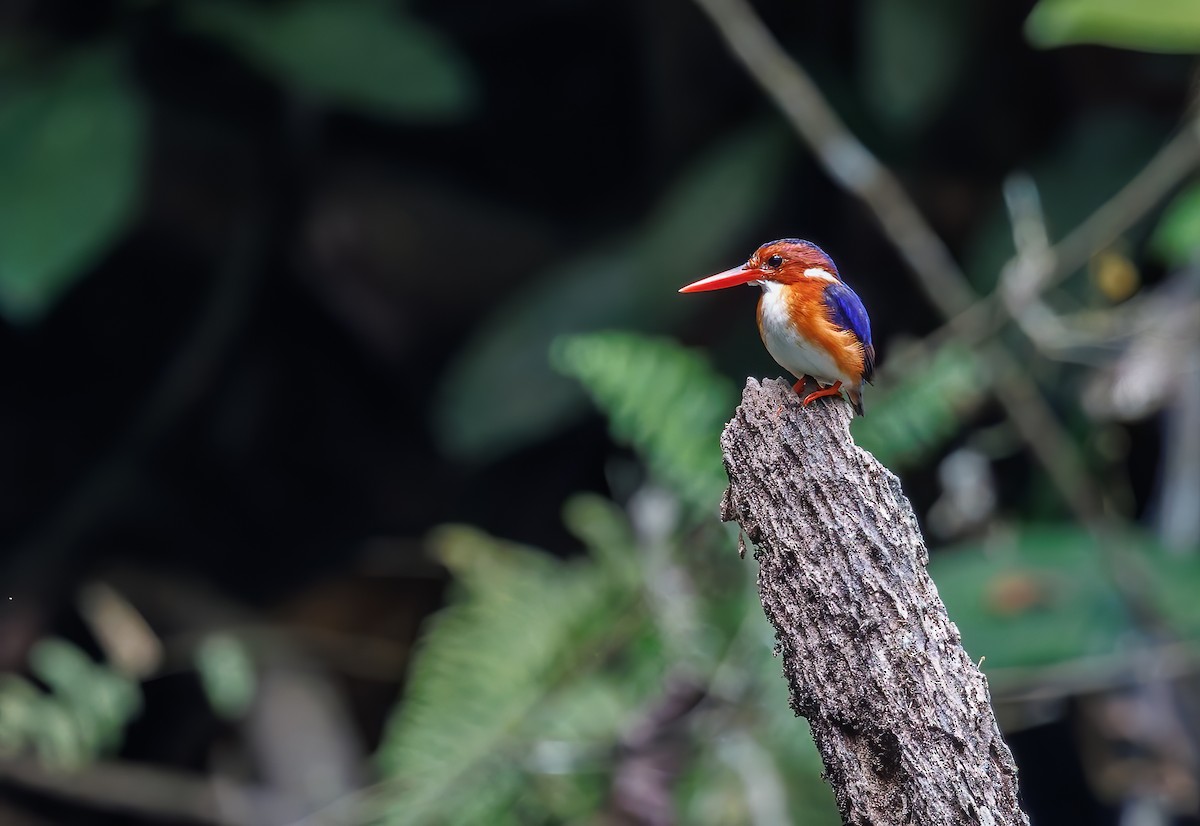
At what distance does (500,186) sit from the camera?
11.0 ft

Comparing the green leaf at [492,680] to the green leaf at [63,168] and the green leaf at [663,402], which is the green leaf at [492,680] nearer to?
the green leaf at [663,402]

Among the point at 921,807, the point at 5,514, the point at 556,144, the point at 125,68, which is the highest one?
the point at 556,144

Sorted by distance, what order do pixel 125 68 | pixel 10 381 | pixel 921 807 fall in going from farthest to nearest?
pixel 10 381 < pixel 125 68 < pixel 921 807

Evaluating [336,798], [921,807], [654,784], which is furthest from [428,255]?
[921,807]

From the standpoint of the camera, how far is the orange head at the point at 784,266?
2.72ft

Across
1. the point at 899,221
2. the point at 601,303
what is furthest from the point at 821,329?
the point at 601,303

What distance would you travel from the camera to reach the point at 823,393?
76 cm

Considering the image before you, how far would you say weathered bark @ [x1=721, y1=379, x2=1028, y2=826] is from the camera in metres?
0.69

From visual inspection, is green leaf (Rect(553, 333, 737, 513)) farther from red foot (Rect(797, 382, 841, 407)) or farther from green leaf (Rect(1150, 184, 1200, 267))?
red foot (Rect(797, 382, 841, 407))

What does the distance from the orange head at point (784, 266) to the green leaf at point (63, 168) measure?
202 cm

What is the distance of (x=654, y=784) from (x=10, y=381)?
7.32ft

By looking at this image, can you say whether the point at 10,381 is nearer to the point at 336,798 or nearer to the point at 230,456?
the point at 230,456

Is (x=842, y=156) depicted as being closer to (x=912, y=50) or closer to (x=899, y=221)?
(x=899, y=221)

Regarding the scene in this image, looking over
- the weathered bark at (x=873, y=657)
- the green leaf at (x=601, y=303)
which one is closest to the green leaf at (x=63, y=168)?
the green leaf at (x=601, y=303)
